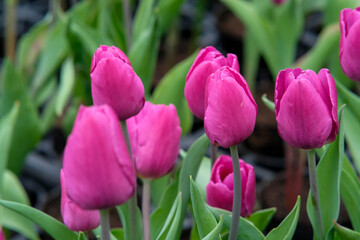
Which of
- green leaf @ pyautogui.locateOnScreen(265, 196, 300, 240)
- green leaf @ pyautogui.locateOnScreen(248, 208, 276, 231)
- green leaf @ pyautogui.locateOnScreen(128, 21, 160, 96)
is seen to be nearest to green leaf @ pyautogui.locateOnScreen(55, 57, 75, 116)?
green leaf @ pyautogui.locateOnScreen(128, 21, 160, 96)

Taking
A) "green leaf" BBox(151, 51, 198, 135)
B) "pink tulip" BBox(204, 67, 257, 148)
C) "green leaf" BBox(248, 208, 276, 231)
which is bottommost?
"green leaf" BBox(151, 51, 198, 135)

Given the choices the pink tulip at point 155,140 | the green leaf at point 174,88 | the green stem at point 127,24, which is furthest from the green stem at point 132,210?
the green stem at point 127,24

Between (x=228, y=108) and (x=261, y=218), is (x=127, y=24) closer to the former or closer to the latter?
(x=261, y=218)

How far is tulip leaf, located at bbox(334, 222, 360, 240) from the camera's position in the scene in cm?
59

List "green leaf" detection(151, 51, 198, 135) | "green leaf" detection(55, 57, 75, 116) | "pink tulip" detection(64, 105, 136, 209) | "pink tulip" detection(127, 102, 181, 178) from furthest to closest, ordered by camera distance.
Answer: "green leaf" detection(55, 57, 75, 116)
"green leaf" detection(151, 51, 198, 135)
"pink tulip" detection(127, 102, 181, 178)
"pink tulip" detection(64, 105, 136, 209)

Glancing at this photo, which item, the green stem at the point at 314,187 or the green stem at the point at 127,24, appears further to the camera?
the green stem at the point at 127,24

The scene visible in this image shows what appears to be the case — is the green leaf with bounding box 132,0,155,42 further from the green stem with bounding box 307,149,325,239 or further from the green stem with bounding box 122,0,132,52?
the green stem with bounding box 307,149,325,239

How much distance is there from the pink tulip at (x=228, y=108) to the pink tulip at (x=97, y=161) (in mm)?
92

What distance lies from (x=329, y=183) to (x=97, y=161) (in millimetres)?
321

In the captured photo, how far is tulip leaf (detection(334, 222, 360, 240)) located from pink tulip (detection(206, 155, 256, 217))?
0.27ft

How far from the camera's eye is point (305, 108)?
0.50m

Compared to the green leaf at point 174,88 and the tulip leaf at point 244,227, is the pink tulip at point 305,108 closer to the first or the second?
the tulip leaf at point 244,227

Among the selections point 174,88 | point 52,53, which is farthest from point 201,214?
point 52,53

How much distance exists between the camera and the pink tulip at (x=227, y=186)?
61cm
